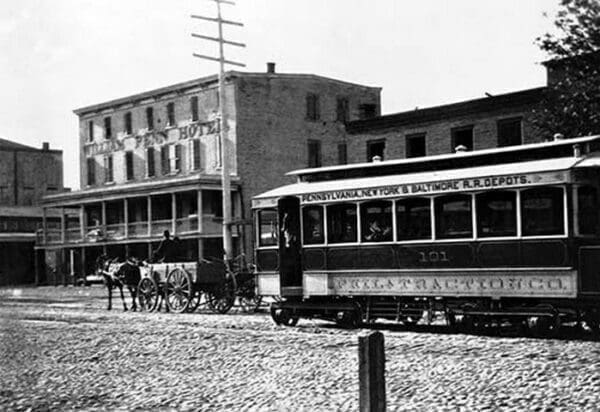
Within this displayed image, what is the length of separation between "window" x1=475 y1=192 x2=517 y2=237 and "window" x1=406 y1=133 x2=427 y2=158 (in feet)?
71.0

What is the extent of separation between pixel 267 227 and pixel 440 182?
4399mm

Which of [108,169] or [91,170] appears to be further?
[91,170]

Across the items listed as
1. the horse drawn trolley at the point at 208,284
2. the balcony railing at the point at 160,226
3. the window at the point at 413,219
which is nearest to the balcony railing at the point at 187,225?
the balcony railing at the point at 160,226

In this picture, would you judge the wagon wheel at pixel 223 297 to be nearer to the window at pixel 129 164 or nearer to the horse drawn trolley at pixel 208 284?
the horse drawn trolley at pixel 208 284

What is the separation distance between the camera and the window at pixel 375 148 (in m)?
38.1

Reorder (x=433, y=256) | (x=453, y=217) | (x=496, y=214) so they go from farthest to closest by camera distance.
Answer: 1. (x=433, y=256)
2. (x=453, y=217)
3. (x=496, y=214)

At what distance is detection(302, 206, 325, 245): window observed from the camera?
1747 centimetres

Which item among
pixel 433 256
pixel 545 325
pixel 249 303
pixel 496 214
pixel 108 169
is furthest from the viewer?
pixel 108 169

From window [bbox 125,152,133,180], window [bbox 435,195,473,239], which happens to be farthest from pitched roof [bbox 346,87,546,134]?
window [bbox 125,152,133,180]

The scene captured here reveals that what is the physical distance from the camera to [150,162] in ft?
170

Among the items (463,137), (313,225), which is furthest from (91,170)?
(313,225)

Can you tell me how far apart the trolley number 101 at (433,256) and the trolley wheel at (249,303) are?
23.5 ft

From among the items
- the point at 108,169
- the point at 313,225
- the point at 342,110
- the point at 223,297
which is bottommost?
the point at 223,297

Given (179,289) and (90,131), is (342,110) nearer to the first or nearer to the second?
(90,131)
